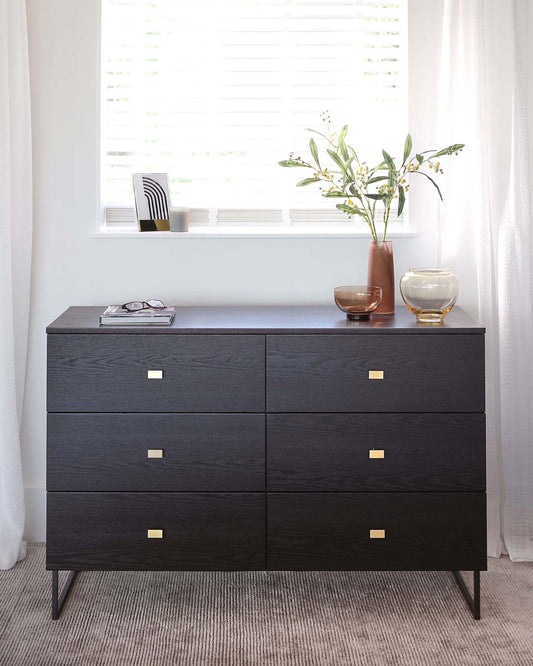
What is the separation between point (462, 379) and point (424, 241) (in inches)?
26.5

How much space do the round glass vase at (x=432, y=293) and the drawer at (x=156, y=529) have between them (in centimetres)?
72

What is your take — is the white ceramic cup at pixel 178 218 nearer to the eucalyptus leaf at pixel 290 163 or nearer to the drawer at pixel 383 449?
the eucalyptus leaf at pixel 290 163

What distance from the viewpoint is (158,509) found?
7.78 ft

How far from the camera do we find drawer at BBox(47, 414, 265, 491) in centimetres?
235

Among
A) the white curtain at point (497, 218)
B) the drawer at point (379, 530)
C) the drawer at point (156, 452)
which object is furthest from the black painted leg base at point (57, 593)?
the white curtain at point (497, 218)

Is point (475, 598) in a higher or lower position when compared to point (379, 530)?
lower

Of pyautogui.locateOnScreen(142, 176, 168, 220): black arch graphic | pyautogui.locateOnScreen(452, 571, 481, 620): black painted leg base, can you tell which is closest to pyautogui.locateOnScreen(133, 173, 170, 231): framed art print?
pyautogui.locateOnScreen(142, 176, 168, 220): black arch graphic

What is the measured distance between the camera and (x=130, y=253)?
2834mm

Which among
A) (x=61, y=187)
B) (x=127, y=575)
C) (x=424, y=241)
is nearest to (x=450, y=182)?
(x=424, y=241)

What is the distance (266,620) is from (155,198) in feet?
4.63

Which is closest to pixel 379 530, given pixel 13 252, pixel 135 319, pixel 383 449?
pixel 383 449

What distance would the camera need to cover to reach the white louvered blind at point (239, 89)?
2824 mm

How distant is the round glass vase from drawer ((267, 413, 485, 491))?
0.99 ft

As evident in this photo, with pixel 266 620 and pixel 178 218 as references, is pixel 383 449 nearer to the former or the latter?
pixel 266 620
